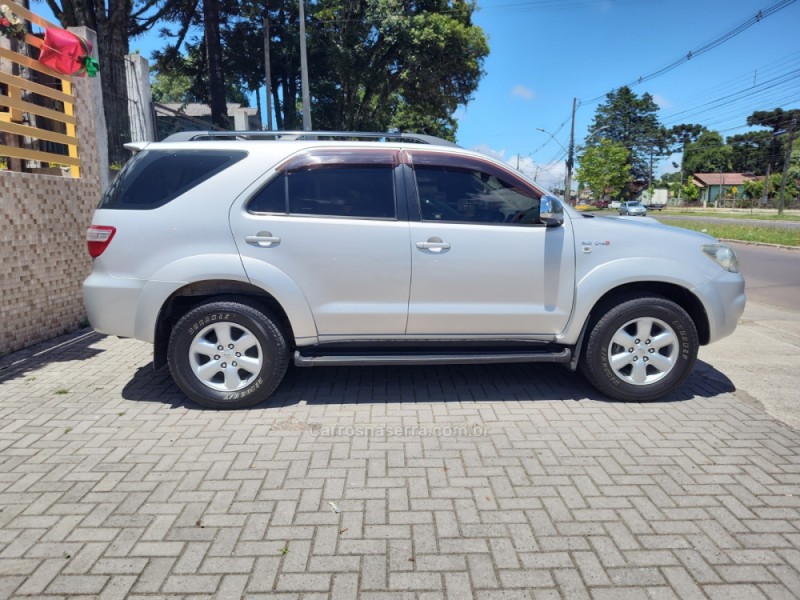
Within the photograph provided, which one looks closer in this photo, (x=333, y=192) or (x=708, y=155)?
(x=333, y=192)

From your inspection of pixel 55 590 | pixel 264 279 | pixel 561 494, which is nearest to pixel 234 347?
pixel 264 279

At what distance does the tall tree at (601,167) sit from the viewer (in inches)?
2356

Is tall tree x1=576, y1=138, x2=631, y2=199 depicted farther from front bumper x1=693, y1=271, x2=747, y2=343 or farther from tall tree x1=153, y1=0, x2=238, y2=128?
front bumper x1=693, y1=271, x2=747, y2=343

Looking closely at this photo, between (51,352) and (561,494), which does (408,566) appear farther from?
(51,352)

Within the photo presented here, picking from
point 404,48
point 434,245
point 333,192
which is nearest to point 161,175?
point 333,192

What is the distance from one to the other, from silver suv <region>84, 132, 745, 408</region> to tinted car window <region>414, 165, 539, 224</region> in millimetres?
11

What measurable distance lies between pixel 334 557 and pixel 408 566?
0.34 metres

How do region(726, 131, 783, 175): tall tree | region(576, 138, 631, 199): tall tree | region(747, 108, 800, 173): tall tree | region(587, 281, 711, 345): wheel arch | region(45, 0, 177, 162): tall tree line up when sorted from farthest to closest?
region(726, 131, 783, 175): tall tree, region(747, 108, 800, 173): tall tree, region(576, 138, 631, 199): tall tree, region(45, 0, 177, 162): tall tree, region(587, 281, 711, 345): wheel arch

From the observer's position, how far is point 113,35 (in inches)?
542

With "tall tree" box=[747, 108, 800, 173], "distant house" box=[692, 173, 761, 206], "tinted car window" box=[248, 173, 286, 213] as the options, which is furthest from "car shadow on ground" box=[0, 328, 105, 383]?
"distant house" box=[692, 173, 761, 206]

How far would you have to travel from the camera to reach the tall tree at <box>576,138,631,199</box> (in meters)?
59.8

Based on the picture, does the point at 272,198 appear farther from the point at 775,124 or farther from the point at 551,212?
the point at 775,124

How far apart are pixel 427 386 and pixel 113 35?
13924 millimetres

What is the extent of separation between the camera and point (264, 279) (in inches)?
154
